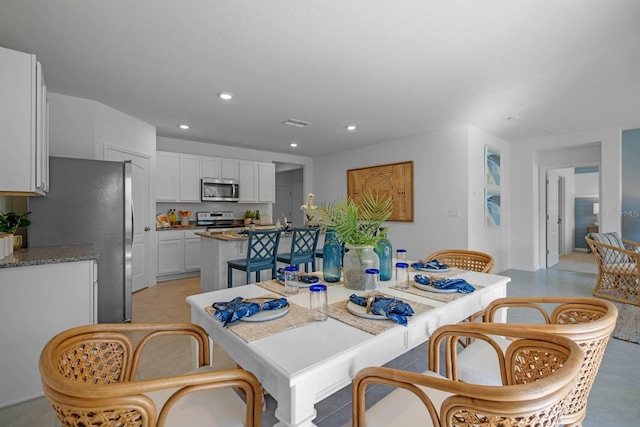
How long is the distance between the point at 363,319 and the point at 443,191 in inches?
172

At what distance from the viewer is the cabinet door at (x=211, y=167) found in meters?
5.67

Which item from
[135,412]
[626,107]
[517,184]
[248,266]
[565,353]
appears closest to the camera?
[135,412]

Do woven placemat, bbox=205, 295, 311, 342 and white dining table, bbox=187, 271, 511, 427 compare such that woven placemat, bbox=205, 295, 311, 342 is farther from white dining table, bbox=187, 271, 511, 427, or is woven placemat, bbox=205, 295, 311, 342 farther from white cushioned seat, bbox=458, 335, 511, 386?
white cushioned seat, bbox=458, 335, 511, 386

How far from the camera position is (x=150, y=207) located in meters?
4.67

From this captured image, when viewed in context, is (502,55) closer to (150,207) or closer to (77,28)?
(77,28)

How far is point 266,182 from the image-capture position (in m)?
6.49

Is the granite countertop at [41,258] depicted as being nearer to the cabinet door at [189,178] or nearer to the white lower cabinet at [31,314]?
the white lower cabinet at [31,314]

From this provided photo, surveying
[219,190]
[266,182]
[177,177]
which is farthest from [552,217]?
[177,177]

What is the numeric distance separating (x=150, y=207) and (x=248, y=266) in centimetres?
227

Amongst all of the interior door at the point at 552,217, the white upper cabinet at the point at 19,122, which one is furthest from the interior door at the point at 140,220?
the interior door at the point at 552,217

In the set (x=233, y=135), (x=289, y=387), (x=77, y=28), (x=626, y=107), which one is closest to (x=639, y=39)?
(x=626, y=107)

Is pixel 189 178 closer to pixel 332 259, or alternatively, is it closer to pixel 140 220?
pixel 140 220

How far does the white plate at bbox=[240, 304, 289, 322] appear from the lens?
3.93ft

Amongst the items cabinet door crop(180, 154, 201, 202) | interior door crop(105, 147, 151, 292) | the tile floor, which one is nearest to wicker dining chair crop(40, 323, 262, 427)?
the tile floor
